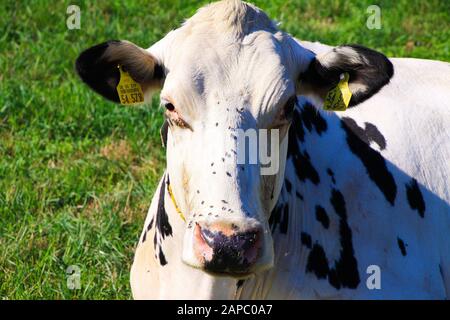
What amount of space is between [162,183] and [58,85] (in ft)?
11.6

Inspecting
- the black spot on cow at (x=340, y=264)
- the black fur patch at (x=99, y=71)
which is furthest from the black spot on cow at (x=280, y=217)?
the black fur patch at (x=99, y=71)

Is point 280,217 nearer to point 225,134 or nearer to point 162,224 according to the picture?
point 162,224

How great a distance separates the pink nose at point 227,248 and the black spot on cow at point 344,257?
90 centimetres

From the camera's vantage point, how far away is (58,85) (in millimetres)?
8195

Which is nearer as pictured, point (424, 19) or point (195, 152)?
point (195, 152)

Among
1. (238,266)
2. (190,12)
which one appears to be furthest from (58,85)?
(238,266)

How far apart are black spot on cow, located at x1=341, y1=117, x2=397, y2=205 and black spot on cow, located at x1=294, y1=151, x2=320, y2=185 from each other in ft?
0.92

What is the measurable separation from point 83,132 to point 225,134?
Result: 3.71 meters

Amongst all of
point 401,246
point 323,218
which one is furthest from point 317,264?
point 401,246

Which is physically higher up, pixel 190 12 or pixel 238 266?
pixel 238 266

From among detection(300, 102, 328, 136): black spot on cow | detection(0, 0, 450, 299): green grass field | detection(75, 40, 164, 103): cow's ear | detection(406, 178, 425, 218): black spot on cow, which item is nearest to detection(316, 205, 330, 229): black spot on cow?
detection(300, 102, 328, 136): black spot on cow

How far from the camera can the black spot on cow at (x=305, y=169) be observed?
4785mm
